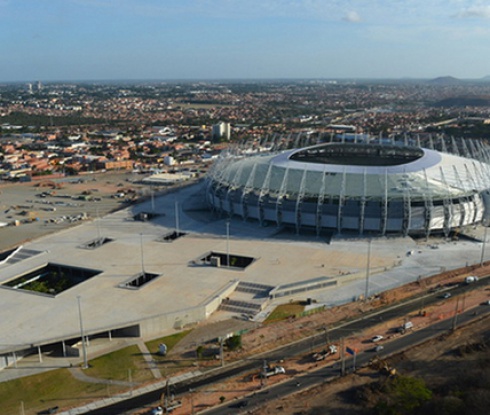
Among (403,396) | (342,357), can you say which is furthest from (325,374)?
(403,396)

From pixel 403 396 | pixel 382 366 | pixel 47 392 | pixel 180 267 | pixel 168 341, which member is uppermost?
pixel 180 267

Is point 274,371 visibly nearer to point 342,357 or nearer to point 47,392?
point 342,357

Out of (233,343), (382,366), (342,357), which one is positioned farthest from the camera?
(233,343)

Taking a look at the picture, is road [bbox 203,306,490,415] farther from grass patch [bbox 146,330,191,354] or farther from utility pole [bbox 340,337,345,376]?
grass patch [bbox 146,330,191,354]

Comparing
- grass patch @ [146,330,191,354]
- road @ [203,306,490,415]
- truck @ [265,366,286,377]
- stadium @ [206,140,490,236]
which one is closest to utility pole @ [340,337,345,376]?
road @ [203,306,490,415]

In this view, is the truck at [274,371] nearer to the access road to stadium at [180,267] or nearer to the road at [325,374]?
the road at [325,374]

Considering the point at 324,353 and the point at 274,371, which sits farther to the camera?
the point at 324,353
